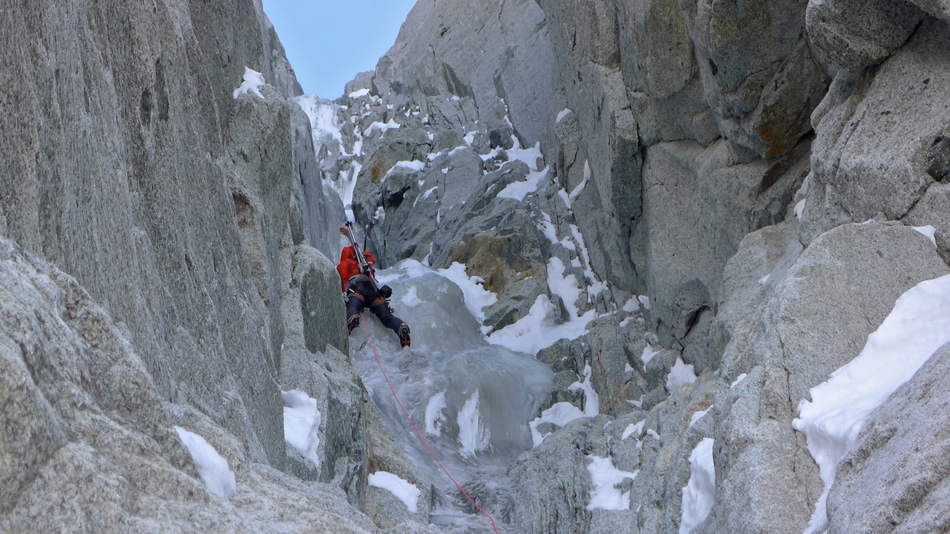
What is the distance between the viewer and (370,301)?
15.9 meters

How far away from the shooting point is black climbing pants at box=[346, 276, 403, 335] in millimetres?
15570

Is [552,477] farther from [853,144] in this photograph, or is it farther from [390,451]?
[853,144]

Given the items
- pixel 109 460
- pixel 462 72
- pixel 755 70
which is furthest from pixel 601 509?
pixel 462 72

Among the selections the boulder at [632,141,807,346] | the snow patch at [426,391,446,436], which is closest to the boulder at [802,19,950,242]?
the boulder at [632,141,807,346]

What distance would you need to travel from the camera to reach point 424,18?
39.6 meters

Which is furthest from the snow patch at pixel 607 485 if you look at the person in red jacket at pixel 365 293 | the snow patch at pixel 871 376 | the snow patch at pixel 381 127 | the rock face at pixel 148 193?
the snow patch at pixel 381 127

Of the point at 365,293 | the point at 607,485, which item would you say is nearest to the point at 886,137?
the point at 607,485

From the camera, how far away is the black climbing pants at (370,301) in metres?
15.6

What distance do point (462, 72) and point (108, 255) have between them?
29545mm

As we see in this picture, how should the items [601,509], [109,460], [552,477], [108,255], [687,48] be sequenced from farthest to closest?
1. [687,48]
2. [552,477]
3. [601,509]
4. [108,255]
5. [109,460]

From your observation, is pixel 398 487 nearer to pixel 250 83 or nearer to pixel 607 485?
pixel 607 485

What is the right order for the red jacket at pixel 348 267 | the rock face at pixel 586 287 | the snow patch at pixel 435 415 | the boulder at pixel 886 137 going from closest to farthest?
the rock face at pixel 586 287
the boulder at pixel 886 137
the snow patch at pixel 435 415
the red jacket at pixel 348 267

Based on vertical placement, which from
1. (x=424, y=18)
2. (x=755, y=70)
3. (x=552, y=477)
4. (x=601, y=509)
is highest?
(x=424, y=18)

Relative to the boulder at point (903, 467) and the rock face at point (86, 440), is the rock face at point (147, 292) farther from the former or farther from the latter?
the boulder at point (903, 467)
